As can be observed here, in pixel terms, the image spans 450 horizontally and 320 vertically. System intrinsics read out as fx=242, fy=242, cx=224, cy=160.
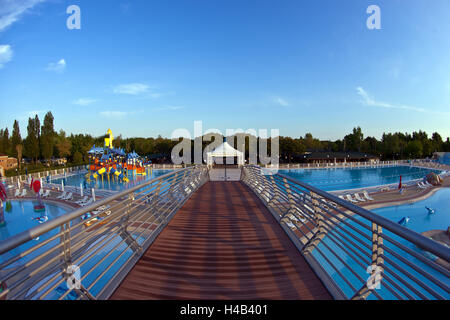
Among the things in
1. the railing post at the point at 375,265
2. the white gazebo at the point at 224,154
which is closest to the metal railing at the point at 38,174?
the white gazebo at the point at 224,154

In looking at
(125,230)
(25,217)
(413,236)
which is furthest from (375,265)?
(25,217)

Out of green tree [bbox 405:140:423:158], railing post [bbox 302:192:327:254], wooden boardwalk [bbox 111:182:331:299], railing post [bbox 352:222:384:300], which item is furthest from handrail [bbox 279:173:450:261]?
green tree [bbox 405:140:423:158]

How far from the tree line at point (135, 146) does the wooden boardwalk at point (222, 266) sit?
44.7 meters

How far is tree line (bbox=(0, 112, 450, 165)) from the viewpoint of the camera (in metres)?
44.6

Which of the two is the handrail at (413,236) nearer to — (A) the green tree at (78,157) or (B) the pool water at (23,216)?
(B) the pool water at (23,216)

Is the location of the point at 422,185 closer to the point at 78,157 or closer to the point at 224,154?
the point at 224,154

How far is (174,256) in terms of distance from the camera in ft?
10.1

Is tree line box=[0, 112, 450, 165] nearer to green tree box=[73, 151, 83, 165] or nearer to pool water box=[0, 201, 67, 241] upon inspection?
green tree box=[73, 151, 83, 165]

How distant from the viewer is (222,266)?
2846mm

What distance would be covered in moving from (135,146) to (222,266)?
61.9 metres

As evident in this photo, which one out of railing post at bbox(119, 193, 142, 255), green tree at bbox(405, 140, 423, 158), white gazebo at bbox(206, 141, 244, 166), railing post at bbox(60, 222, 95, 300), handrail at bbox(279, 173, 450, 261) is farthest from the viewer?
green tree at bbox(405, 140, 423, 158)

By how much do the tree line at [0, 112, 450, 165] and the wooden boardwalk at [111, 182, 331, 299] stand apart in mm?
44713

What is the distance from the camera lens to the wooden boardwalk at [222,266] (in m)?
2.35

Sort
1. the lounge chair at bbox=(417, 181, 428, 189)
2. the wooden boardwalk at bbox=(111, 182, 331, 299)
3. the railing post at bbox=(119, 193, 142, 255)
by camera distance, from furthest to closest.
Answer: the lounge chair at bbox=(417, 181, 428, 189) → the railing post at bbox=(119, 193, 142, 255) → the wooden boardwalk at bbox=(111, 182, 331, 299)
